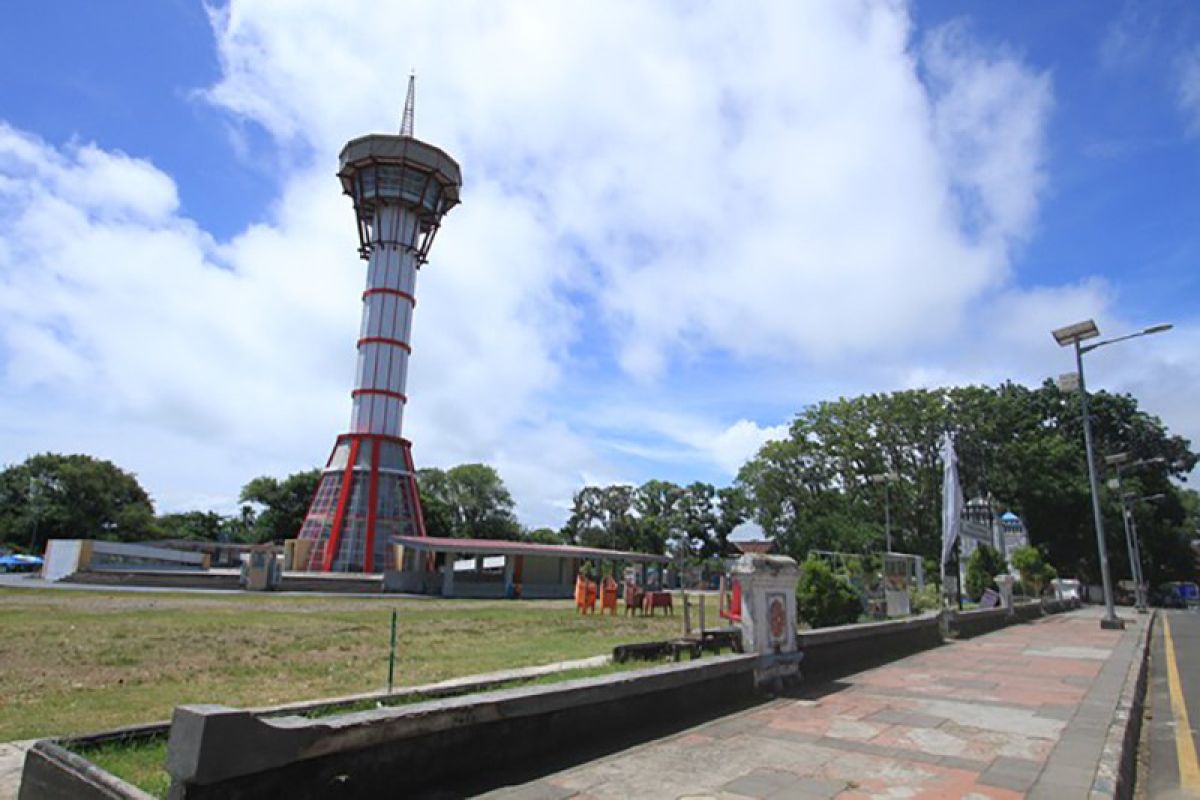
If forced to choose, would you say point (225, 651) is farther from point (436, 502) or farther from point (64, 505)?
point (64, 505)

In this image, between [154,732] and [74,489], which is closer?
[154,732]

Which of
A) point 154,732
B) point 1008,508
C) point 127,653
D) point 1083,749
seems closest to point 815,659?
point 1083,749

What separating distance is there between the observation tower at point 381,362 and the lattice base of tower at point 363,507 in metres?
0.06

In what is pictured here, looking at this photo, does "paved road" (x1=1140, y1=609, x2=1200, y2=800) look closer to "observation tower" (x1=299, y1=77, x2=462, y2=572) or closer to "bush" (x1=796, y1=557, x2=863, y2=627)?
"bush" (x1=796, y1=557, x2=863, y2=627)

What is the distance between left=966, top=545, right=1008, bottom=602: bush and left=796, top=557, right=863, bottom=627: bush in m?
14.5

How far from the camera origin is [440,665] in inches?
399

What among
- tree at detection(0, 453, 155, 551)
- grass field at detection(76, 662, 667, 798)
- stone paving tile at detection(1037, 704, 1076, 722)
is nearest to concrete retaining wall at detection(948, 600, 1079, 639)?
stone paving tile at detection(1037, 704, 1076, 722)

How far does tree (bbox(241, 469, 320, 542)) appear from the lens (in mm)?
64625

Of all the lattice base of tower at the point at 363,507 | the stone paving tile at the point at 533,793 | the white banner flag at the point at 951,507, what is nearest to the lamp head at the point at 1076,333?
the white banner flag at the point at 951,507

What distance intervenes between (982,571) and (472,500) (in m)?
52.5

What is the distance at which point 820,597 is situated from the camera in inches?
473

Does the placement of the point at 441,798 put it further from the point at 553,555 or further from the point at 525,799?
the point at 553,555

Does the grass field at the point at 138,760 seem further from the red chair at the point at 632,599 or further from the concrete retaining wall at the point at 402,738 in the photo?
the red chair at the point at 632,599

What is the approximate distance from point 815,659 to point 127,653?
9652mm
